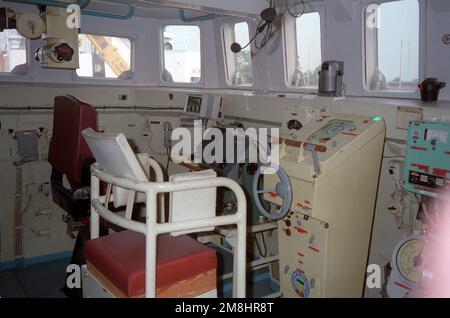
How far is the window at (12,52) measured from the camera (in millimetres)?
4074

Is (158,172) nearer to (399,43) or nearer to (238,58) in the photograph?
(399,43)

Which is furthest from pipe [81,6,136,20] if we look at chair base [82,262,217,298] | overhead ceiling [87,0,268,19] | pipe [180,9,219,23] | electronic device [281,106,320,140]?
chair base [82,262,217,298]

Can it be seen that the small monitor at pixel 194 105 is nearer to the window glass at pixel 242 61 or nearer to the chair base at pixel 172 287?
the window glass at pixel 242 61

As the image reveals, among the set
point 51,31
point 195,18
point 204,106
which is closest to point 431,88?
point 204,106

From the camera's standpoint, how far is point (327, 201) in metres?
2.23

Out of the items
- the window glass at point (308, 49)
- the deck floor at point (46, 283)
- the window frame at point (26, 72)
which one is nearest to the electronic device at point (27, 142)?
the window frame at point (26, 72)

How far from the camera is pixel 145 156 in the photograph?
2268 mm

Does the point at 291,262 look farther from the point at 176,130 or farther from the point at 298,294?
the point at 176,130

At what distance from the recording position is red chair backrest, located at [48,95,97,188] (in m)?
2.73
